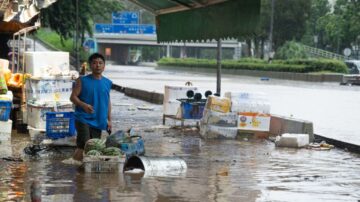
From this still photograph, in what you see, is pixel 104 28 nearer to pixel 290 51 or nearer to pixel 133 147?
pixel 290 51

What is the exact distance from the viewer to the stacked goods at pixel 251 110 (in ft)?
50.0

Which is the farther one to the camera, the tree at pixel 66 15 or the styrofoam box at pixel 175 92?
the tree at pixel 66 15

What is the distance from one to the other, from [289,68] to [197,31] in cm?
4596

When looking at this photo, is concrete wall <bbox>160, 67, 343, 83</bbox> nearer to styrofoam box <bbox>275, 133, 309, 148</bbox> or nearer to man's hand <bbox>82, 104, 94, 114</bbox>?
styrofoam box <bbox>275, 133, 309, 148</bbox>

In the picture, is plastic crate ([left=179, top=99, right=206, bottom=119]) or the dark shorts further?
plastic crate ([left=179, top=99, right=206, bottom=119])

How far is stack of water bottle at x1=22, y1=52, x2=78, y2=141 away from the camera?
1452 centimetres

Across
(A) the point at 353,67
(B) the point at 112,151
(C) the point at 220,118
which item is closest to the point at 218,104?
(C) the point at 220,118

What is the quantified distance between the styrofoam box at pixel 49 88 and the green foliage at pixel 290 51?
6886cm

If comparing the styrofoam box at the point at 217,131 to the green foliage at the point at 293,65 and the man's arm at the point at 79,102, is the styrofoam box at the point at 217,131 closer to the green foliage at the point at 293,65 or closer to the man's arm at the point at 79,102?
the man's arm at the point at 79,102

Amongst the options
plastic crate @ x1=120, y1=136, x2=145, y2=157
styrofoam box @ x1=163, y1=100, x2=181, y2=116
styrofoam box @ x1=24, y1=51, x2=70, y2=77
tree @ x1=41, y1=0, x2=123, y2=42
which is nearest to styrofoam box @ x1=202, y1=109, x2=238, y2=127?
styrofoam box @ x1=163, y1=100, x2=181, y2=116

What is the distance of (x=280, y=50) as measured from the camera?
280 feet

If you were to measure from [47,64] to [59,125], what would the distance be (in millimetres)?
2661

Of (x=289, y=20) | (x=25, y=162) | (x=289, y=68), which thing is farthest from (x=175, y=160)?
(x=289, y=20)

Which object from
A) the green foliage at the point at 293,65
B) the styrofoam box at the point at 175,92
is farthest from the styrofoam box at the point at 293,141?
the green foliage at the point at 293,65
